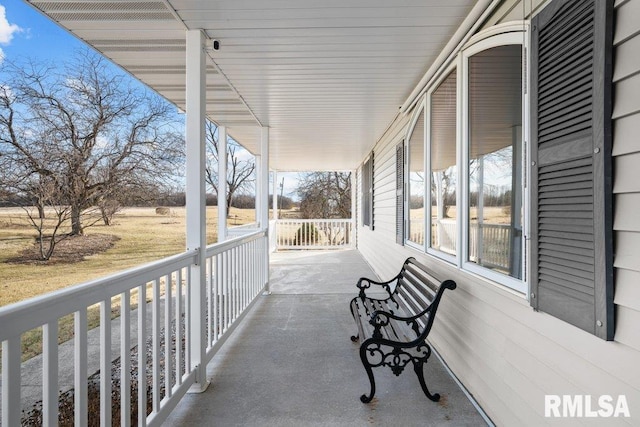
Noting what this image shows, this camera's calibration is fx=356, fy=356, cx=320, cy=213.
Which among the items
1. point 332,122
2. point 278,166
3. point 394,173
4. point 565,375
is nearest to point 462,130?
point 565,375

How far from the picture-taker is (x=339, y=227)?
38.8 ft

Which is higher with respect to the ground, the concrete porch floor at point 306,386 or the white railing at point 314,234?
Answer: the white railing at point 314,234

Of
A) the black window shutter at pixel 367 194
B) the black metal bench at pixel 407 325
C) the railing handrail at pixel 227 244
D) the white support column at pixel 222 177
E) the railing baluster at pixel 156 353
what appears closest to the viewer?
the railing baluster at pixel 156 353

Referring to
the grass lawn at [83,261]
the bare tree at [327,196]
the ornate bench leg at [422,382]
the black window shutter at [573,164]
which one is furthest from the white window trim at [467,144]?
the bare tree at [327,196]

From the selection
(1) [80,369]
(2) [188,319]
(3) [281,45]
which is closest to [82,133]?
(3) [281,45]

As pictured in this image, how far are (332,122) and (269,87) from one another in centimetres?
183

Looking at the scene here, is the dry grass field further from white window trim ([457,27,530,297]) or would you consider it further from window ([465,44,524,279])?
window ([465,44,524,279])

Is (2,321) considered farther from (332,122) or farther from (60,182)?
(332,122)

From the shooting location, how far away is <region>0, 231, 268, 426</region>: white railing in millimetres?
1100

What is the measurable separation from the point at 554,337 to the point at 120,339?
234 centimetres

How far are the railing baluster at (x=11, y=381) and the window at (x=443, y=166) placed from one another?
262cm

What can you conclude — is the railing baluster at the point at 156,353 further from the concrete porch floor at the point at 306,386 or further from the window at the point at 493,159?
the window at the point at 493,159

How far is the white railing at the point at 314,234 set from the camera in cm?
1138

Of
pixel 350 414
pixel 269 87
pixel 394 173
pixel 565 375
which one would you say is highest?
pixel 269 87
